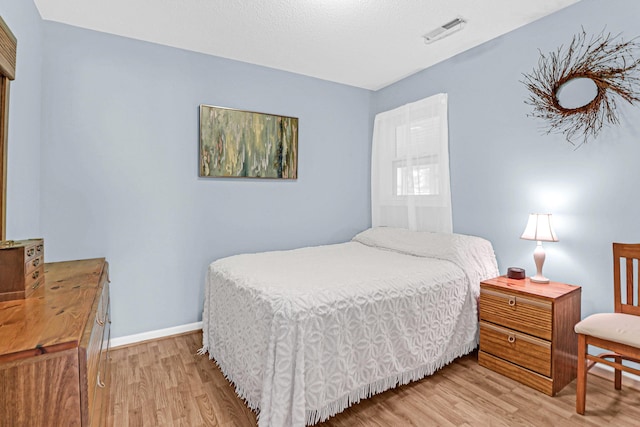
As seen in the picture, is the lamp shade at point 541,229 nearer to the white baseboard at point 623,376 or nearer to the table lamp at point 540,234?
the table lamp at point 540,234

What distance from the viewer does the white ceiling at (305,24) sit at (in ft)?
7.32

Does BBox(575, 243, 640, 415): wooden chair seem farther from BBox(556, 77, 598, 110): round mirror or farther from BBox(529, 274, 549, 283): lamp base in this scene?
BBox(556, 77, 598, 110): round mirror

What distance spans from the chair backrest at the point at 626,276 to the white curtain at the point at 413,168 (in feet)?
4.11

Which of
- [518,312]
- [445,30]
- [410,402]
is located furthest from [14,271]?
[445,30]

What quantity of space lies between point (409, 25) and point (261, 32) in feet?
3.78

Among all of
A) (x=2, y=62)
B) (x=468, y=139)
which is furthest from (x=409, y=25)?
(x=2, y=62)

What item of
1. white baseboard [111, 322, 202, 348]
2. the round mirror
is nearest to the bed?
white baseboard [111, 322, 202, 348]

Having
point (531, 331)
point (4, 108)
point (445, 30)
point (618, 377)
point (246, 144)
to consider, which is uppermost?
point (445, 30)

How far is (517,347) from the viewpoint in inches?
83.5

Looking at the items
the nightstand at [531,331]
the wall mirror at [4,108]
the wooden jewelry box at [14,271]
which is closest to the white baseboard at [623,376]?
the nightstand at [531,331]

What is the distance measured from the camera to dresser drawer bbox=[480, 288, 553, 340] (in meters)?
1.98

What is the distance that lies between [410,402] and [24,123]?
113 inches

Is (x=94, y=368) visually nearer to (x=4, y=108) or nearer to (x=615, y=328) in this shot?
(x=4, y=108)

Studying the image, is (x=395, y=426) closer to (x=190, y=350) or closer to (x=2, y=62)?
(x=190, y=350)
